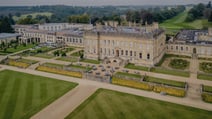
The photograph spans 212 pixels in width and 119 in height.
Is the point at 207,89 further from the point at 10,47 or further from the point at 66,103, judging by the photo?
the point at 10,47

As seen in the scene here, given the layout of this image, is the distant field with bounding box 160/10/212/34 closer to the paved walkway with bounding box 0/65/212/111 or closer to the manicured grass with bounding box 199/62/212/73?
the manicured grass with bounding box 199/62/212/73

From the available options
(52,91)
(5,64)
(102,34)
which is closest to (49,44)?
(5,64)

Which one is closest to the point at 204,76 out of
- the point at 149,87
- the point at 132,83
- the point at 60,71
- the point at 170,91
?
the point at 170,91

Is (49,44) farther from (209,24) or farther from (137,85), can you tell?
(209,24)

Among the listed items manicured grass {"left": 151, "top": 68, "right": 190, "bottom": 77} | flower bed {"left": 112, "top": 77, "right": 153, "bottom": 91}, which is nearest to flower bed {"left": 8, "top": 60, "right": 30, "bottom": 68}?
flower bed {"left": 112, "top": 77, "right": 153, "bottom": 91}

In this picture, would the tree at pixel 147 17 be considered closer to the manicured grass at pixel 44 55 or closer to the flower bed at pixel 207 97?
the manicured grass at pixel 44 55
